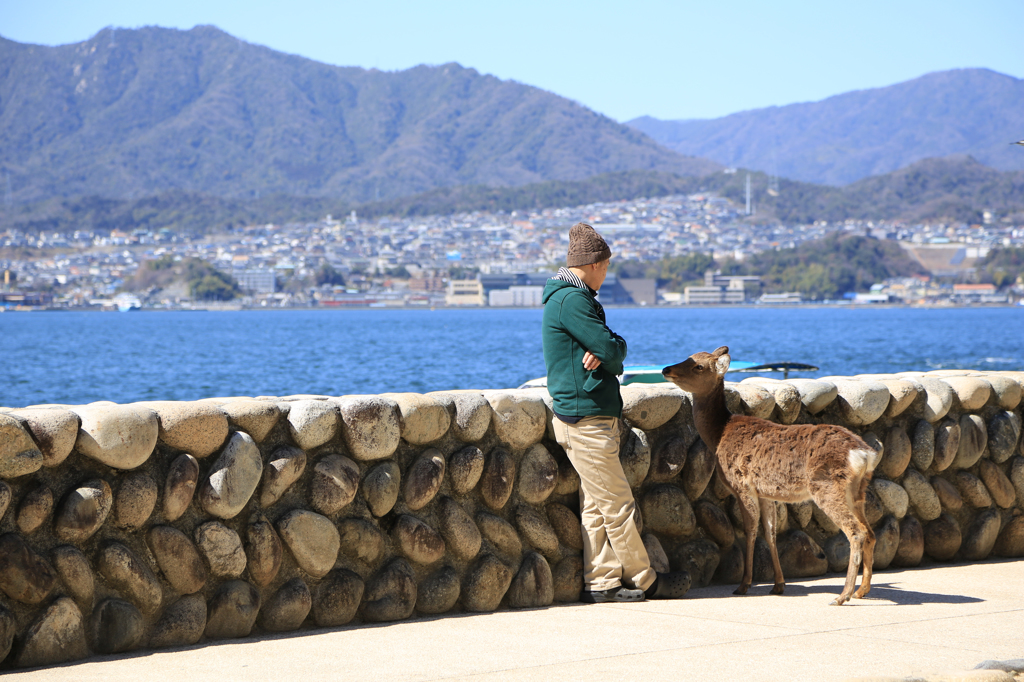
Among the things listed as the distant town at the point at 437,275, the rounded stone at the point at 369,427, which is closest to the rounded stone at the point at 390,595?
the rounded stone at the point at 369,427

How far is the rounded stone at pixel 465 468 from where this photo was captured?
500cm

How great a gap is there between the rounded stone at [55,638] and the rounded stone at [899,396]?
4234mm

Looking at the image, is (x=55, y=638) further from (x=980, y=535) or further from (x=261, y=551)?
(x=980, y=535)

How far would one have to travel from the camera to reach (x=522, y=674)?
3863 mm

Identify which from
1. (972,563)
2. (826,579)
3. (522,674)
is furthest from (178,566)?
(972,563)

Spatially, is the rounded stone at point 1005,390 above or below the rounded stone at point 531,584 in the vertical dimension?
above

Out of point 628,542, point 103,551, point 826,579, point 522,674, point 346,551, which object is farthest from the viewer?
point 826,579

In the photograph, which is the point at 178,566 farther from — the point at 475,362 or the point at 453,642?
the point at 475,362

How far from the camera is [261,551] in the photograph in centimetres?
448

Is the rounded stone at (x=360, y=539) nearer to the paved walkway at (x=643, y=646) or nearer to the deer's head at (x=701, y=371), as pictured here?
the paved walkway at (x=643, y=646)

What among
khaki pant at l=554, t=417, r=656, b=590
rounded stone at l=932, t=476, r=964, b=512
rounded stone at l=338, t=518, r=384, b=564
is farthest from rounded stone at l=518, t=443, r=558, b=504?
rounded stone at l=932, t=476, r=964, b=512

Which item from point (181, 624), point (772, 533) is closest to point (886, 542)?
point (772, 533)

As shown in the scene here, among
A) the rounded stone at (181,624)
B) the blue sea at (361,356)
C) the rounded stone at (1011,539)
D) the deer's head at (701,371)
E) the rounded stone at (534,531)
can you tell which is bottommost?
the blue sea at (361,356)

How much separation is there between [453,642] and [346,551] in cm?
67
